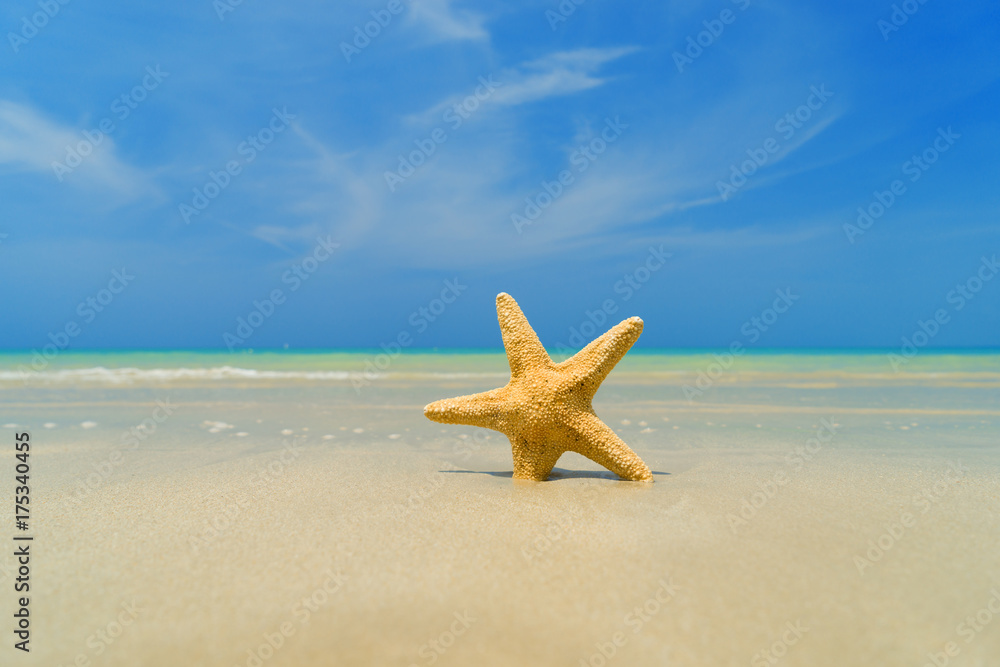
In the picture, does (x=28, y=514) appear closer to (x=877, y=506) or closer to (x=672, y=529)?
(x=672, y=529)

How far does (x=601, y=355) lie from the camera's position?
3.82m

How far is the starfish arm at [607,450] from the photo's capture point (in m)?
3.68

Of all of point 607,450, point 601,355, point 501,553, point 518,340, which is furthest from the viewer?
point 518,340

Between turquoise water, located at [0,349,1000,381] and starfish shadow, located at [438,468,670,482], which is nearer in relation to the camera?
starfish shadow, located at [438,468,670,482]

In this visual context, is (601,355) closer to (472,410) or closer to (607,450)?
(607,450)

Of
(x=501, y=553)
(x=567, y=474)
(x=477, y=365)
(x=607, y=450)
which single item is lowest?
(x=477, y=365)

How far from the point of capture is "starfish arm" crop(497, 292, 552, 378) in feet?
12.8

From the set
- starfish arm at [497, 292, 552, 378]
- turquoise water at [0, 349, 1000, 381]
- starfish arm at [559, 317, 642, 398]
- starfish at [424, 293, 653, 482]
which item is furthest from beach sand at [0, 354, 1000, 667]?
turquoise water at [0, 349, 1000, 381]

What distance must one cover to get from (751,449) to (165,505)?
14.1ft

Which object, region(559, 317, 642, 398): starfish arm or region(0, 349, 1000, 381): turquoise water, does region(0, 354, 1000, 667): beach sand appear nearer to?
region(559, 317, 642, 398): starfish arm

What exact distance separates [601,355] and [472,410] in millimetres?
957

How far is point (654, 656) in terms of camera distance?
1.80 m

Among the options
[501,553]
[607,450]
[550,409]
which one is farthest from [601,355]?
[501,553]

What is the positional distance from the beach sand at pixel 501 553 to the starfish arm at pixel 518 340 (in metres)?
0.80
